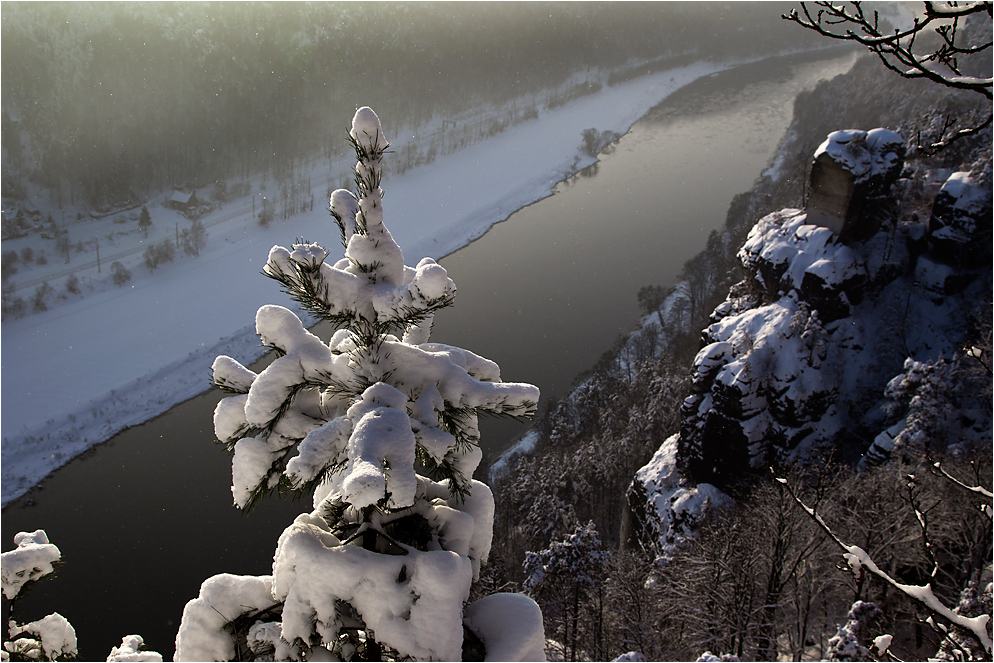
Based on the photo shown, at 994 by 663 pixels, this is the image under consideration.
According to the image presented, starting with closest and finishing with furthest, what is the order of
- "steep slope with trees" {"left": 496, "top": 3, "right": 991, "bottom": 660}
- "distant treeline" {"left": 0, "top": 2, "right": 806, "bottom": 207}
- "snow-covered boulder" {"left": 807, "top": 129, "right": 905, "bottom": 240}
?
"steep slope with trees" {"left": 496, "top": 3, "right": 991, "bottom": 660}, "snow-covered boulder" {"left": 807, "top": 129, "right": 905, "bottom": 240}, "distant treeline" {"left": 0, "top": 2, "right": 806, "bottom": 207}

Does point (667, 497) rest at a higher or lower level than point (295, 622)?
lower

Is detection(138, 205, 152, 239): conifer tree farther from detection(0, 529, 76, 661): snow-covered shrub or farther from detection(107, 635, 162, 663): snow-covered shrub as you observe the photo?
detection(107, 635, 162, 663): snow-covered shrub

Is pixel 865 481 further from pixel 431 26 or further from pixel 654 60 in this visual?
pixel 654 60

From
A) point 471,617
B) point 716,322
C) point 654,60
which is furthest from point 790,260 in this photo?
point 654,60

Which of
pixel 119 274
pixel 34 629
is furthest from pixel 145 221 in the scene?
pixel 34 629

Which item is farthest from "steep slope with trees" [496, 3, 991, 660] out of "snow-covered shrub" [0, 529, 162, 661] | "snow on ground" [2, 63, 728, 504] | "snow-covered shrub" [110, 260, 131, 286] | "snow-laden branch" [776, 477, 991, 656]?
"snow-covered shrub" [110, 260, 131, 286]

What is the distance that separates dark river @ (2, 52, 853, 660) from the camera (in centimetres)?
2088

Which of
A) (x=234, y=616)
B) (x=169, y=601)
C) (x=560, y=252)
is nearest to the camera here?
(x=234, y=616)

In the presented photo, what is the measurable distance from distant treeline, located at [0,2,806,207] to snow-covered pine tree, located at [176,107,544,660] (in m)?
49.2

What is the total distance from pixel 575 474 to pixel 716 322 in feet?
24.7

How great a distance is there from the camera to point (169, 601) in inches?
809

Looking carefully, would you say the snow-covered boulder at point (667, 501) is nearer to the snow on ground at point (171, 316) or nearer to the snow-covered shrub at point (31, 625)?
the snow-covered shrub at point (31, 625)

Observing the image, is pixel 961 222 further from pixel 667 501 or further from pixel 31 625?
pixel 31 625

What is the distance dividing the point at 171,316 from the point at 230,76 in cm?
2984
